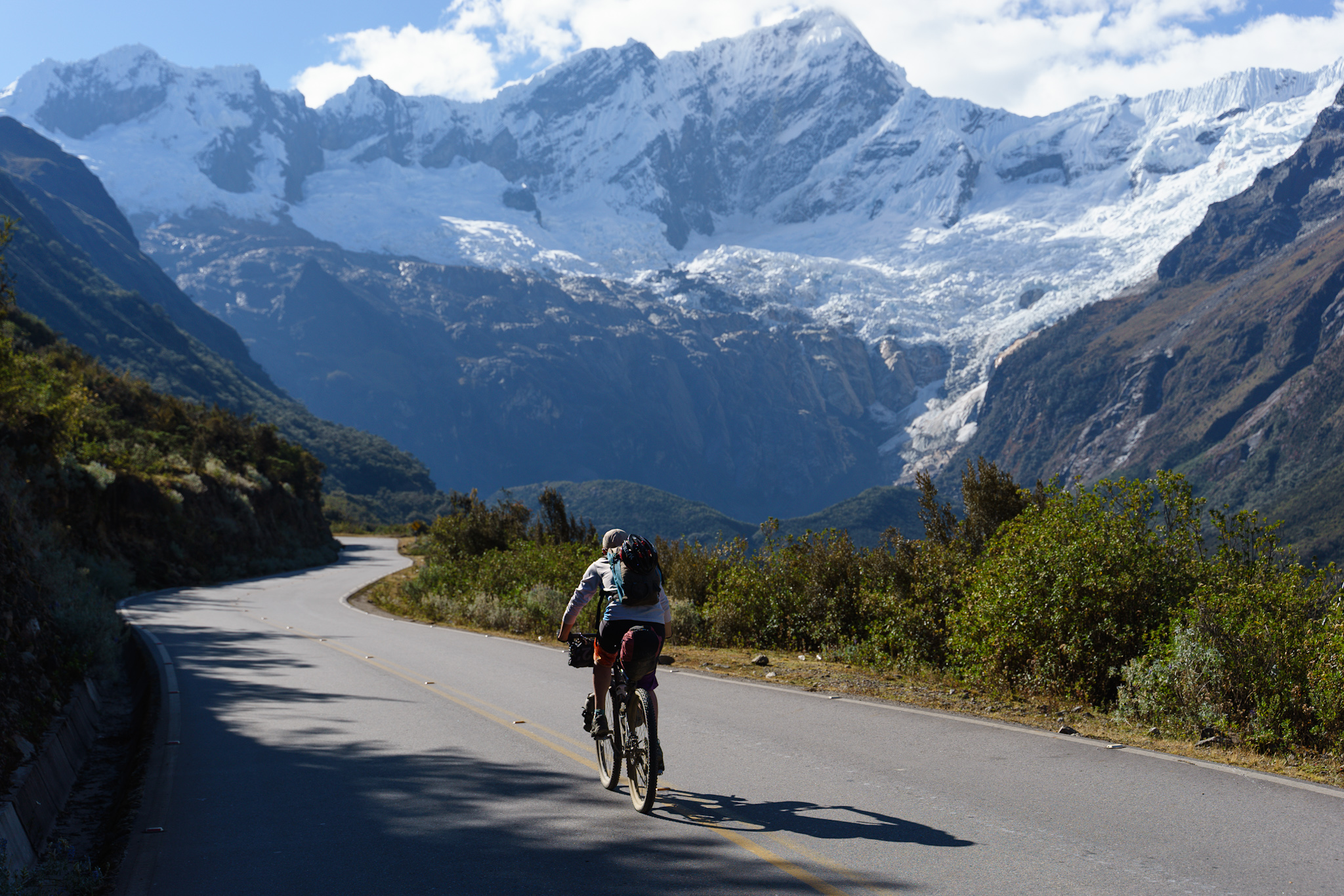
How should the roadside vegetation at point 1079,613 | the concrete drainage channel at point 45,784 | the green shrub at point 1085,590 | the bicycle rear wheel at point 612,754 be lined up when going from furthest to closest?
the green shrub at point 1085,590, the roadside vegetation at point 1079,613, the bicycle rear wheel at point 612,754, the concrete drainage channel at point 45,784

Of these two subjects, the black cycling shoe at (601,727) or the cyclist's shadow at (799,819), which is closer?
the cyclist's shadow at (799,819)

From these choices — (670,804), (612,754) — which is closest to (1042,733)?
(670,804)

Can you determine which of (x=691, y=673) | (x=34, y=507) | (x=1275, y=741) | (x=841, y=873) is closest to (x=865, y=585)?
(x=691, y=673)

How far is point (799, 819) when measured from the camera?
572cm

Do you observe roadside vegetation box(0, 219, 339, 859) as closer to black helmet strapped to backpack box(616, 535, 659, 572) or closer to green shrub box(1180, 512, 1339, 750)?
black helmet strapped to backpack box(616, 535, 659, 572)

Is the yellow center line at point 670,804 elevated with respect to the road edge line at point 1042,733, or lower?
lower

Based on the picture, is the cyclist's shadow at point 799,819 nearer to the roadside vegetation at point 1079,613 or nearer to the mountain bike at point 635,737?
the mountain bike at point 635,737

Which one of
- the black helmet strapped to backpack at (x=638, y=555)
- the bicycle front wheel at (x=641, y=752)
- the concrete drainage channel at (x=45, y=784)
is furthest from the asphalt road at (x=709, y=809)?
the black helmet strapped to backpack at (x=638, y=555)

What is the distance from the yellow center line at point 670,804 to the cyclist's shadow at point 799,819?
0.15 ft

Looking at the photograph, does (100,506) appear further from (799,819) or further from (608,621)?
(799,819)

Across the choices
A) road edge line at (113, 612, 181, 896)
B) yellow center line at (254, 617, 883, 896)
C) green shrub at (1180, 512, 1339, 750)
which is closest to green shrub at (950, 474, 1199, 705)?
green shrub at (1180, 512, 1339, 750)

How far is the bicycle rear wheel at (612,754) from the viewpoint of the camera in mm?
6299

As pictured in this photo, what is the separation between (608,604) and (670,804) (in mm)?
1327

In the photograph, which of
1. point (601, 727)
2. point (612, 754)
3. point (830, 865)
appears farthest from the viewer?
point (612, 754)
